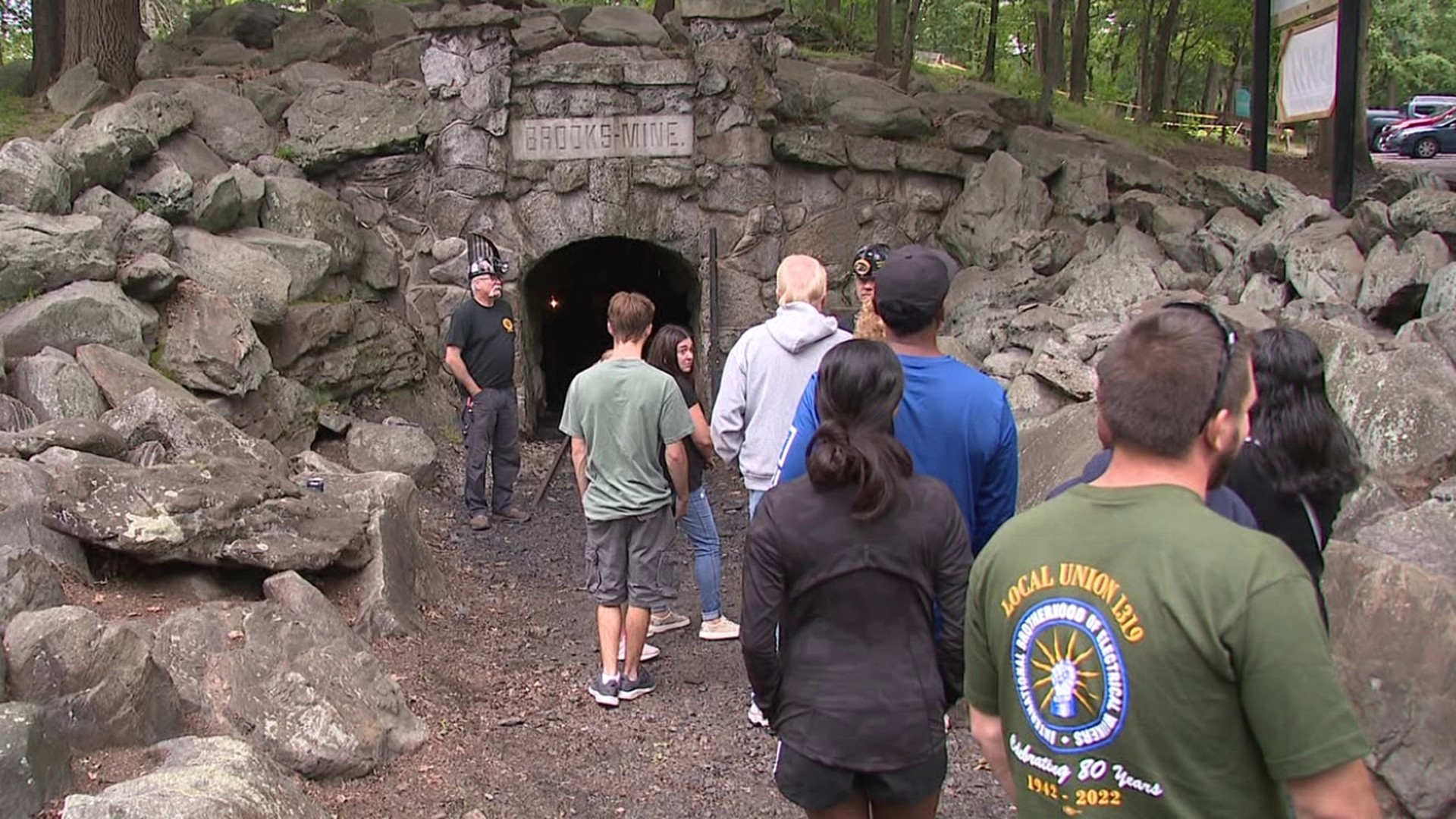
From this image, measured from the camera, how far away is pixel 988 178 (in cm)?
1106

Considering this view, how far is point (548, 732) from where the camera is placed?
4.96 m

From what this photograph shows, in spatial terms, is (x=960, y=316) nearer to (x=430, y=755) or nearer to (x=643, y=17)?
(x=643, y=17)

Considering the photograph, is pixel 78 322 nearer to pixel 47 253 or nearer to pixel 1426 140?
pixel 47 253

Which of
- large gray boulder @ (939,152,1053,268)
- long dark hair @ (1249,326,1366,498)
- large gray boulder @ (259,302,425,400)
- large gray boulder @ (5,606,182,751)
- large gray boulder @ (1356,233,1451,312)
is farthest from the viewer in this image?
large gray boulder @ (939,152,1053,268)

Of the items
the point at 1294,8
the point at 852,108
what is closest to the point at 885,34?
the point at 852,108

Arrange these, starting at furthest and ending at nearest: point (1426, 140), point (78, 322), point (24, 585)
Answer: point (1426, 140), point (78, 322), point (24, 585)

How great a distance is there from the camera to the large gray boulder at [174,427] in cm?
616

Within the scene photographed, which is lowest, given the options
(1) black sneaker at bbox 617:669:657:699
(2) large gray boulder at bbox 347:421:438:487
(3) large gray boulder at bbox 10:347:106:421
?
(1) black sneaker at bbox 617:669:657:699

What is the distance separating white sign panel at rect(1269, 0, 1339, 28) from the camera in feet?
26.9

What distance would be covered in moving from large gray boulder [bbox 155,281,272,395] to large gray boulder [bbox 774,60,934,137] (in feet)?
17.1

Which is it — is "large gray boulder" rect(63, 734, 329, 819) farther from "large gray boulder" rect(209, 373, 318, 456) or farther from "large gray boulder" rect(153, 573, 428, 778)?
"large gray boulder" rect(209, 373, 318, 456)

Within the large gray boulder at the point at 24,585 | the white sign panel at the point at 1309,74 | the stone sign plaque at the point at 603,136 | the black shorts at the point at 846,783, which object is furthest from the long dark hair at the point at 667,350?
the stone sign plaque at the point at 603,136

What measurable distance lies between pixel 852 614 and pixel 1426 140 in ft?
84.4

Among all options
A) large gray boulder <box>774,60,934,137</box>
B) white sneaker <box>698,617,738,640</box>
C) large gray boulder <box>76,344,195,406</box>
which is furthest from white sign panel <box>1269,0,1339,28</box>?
large gray boulder <box>76,344,195,406</box>
